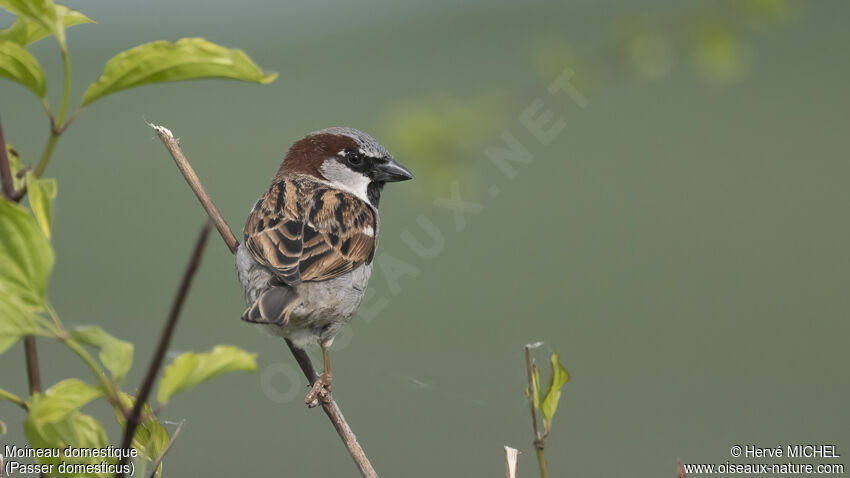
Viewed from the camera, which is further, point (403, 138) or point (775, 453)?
point (403, 138)

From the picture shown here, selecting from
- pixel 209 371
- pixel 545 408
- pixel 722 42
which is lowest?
pixel 545 408

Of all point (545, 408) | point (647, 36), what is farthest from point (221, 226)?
point (545, 408)

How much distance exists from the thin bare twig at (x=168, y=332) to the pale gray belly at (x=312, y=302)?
1676 millimetres

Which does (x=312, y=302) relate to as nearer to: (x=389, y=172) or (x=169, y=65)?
(x=389, y=172)

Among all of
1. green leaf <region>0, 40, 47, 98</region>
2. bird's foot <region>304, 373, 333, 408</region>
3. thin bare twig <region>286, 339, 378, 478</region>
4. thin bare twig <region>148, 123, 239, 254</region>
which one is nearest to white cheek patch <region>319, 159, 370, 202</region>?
bird's foot <region>304, 373, 333, 408</region>

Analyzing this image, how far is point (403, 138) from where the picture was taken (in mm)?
1781

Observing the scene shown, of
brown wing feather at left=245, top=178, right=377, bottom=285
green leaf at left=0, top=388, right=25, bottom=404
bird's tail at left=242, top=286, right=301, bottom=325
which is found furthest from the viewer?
brown wing feather at left=245, top=178, right=377, bottom=285

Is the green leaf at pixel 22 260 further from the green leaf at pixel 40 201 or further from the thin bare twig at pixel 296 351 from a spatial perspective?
the thin bare twig at pixel 296 351

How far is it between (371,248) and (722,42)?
4.56 ft

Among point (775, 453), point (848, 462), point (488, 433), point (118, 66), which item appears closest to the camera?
point (118, 66)

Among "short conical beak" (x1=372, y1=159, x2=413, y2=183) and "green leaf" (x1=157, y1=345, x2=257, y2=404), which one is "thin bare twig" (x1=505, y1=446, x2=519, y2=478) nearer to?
"green leaf" (x1=157, y1=345, x2=257, y2=404)

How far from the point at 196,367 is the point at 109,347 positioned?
70 mm

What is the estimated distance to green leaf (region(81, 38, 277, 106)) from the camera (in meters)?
0.80

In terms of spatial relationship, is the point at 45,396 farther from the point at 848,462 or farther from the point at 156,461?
the point at 848,462
